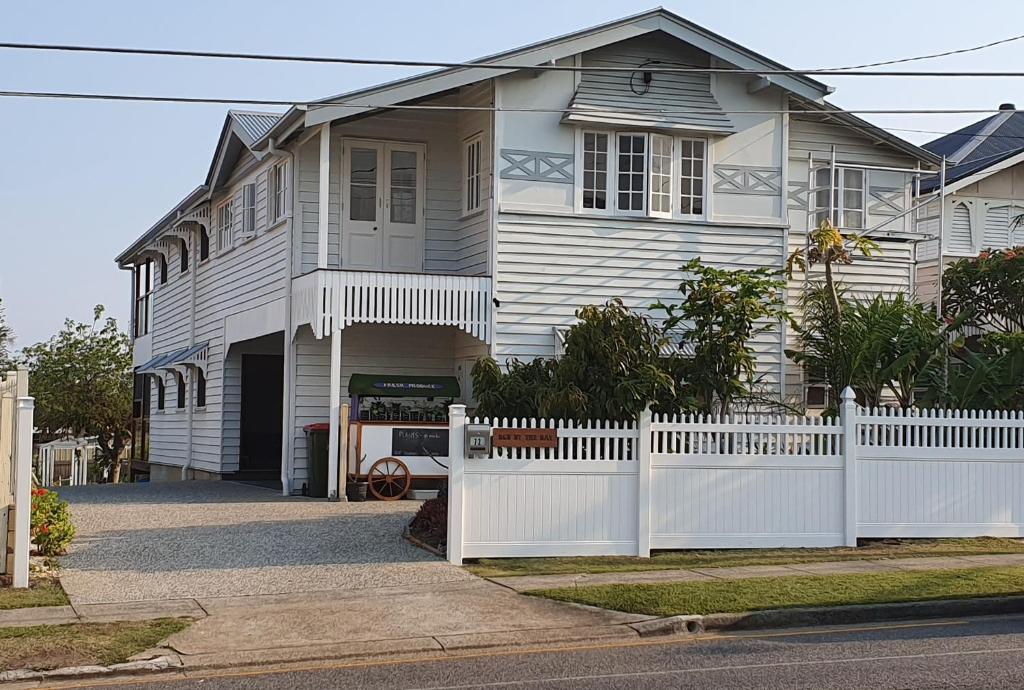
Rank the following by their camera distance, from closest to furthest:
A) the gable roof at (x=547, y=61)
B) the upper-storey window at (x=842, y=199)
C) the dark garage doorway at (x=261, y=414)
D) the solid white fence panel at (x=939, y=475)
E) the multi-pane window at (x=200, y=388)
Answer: the solid white fence panel at (x=939, y=475), the gable roof at (x=547, y=61), the upper-storey window at (x=842, y=199), the dark garage doorway at (x=261, y=414), the multi-pane window at (x=200, y=388)

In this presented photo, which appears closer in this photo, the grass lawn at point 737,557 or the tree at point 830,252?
the grass lawn at point 737,557

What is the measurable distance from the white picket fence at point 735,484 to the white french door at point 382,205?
8694 mm

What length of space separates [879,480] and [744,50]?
9.18m

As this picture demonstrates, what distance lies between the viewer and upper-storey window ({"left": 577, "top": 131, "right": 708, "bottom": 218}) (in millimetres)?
21984

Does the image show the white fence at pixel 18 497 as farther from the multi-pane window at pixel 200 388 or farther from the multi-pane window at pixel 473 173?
the multi-pane window at pixel 200 388

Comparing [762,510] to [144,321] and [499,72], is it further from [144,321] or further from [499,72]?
[144,321]

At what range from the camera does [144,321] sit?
3888cm

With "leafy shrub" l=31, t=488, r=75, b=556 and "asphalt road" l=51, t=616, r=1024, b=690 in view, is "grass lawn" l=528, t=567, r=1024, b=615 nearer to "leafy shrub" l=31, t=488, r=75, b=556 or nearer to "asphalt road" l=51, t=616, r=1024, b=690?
"asphalt road" l=51, t=616, r=1024, b=690

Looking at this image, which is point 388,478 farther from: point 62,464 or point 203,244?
point 62,464

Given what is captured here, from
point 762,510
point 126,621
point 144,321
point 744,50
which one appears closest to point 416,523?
point 762,510

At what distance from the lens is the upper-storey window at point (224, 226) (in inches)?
1104

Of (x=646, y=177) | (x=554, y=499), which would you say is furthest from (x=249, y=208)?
(x=554, y=499)

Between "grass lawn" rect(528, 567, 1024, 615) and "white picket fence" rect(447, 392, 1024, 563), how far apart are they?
191 cm

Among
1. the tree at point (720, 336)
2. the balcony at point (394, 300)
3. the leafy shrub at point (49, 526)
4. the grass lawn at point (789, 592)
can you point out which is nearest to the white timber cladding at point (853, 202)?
the balcony at point (394, 300)
